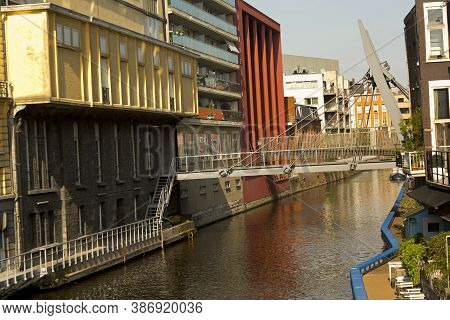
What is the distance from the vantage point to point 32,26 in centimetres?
2958

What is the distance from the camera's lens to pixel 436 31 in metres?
27.0

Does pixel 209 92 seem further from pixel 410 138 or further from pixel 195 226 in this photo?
pixel 410 138

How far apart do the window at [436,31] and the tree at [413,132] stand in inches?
217

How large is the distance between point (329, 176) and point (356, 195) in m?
26.8

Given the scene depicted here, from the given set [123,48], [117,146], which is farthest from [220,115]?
[123,48]

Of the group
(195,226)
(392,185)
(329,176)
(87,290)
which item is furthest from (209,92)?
(329,176)

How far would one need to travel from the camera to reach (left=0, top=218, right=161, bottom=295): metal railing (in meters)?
26.9

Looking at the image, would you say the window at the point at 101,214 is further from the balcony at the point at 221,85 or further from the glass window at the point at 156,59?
the balcony at the point at 221,85

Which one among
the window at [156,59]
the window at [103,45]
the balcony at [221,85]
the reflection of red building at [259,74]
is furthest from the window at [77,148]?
the reflection of red building at [259,74]

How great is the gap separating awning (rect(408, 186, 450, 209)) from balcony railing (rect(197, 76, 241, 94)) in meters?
29.9

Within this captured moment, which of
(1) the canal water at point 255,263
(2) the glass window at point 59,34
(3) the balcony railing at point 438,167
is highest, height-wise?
(2) the glass window at point 59,34

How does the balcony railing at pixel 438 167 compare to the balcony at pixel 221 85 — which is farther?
the balcony at pixel 221 85

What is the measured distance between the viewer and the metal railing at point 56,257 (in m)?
26.9

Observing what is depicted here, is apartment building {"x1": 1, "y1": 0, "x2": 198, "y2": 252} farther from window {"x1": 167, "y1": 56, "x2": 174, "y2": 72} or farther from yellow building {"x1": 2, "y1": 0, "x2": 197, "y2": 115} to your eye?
window {"x1": 167, "y1": 56, "x2": 174, "y2": 72}
